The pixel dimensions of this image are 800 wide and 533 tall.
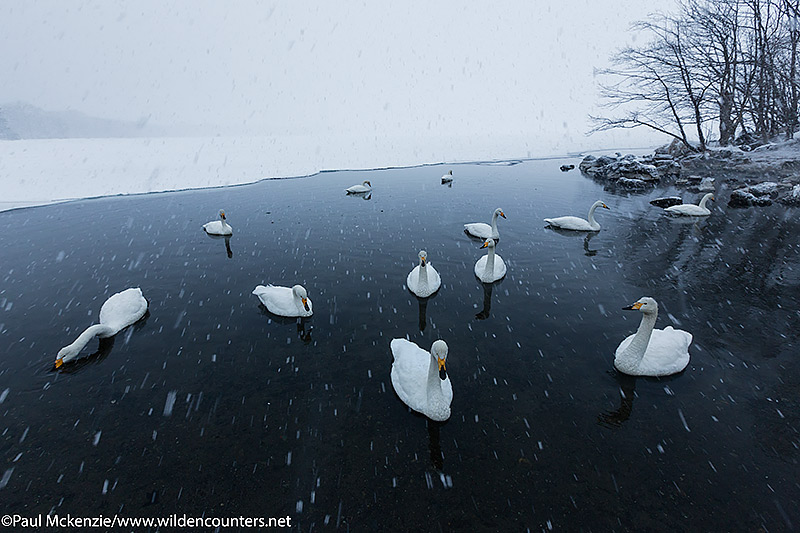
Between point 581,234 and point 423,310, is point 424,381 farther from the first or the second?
point 581,234

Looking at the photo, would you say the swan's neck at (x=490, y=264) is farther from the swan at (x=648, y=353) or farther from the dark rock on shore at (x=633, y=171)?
the dark rock on shore at (x=633, y=171)

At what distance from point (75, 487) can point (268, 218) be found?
13.6m

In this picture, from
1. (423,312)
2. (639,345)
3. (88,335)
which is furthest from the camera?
(423,312)

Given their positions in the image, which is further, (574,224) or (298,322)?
(574,224)

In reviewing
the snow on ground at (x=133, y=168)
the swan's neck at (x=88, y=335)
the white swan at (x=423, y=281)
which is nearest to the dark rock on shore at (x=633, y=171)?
the white swan at (x=423, y=281)

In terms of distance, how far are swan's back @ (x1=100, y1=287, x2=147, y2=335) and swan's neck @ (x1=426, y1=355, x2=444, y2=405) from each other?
642cm

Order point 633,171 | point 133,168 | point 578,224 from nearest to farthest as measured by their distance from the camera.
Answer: point 578,224, point 633,171, point 133,168

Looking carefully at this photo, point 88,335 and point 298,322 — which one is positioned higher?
point 88,335

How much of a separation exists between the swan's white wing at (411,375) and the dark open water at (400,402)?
0.23 meters

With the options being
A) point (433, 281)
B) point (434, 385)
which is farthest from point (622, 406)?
point (433, 281)

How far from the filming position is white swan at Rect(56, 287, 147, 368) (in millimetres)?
5891

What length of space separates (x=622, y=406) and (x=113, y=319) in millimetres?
9398

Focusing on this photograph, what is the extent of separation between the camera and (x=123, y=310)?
23.0ft

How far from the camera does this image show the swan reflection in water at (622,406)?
15.0ft
